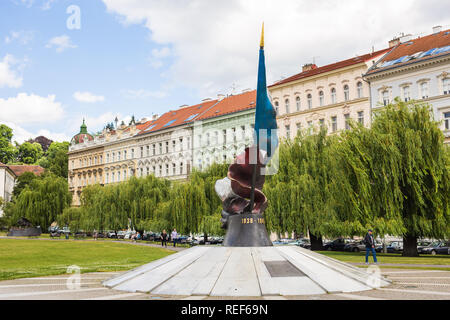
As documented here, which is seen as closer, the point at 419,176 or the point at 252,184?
the point at 252,184

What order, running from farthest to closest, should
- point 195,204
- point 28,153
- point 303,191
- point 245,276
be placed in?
1. point 28,153
2. point 195,204
3. point 303,191
4. point 245,276

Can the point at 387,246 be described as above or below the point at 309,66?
below

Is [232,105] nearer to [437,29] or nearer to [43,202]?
[437,29]

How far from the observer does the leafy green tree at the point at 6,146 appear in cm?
9294

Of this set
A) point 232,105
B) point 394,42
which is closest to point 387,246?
point 394,42

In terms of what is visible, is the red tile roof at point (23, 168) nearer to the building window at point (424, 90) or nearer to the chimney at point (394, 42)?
the chimney at point (394, 42)

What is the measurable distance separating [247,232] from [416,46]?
38251 mm

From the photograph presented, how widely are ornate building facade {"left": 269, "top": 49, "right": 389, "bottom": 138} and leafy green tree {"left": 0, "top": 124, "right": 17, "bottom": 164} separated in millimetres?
62107

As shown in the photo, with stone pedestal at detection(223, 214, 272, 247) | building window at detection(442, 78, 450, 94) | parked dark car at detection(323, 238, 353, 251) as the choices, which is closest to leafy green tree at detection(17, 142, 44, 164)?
parked dark car at detection(323, 238, 353, 251)

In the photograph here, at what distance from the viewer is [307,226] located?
94.1 feet

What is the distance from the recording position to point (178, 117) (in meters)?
67.0

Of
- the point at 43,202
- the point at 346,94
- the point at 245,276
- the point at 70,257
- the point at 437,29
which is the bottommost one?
the point at 70,257
